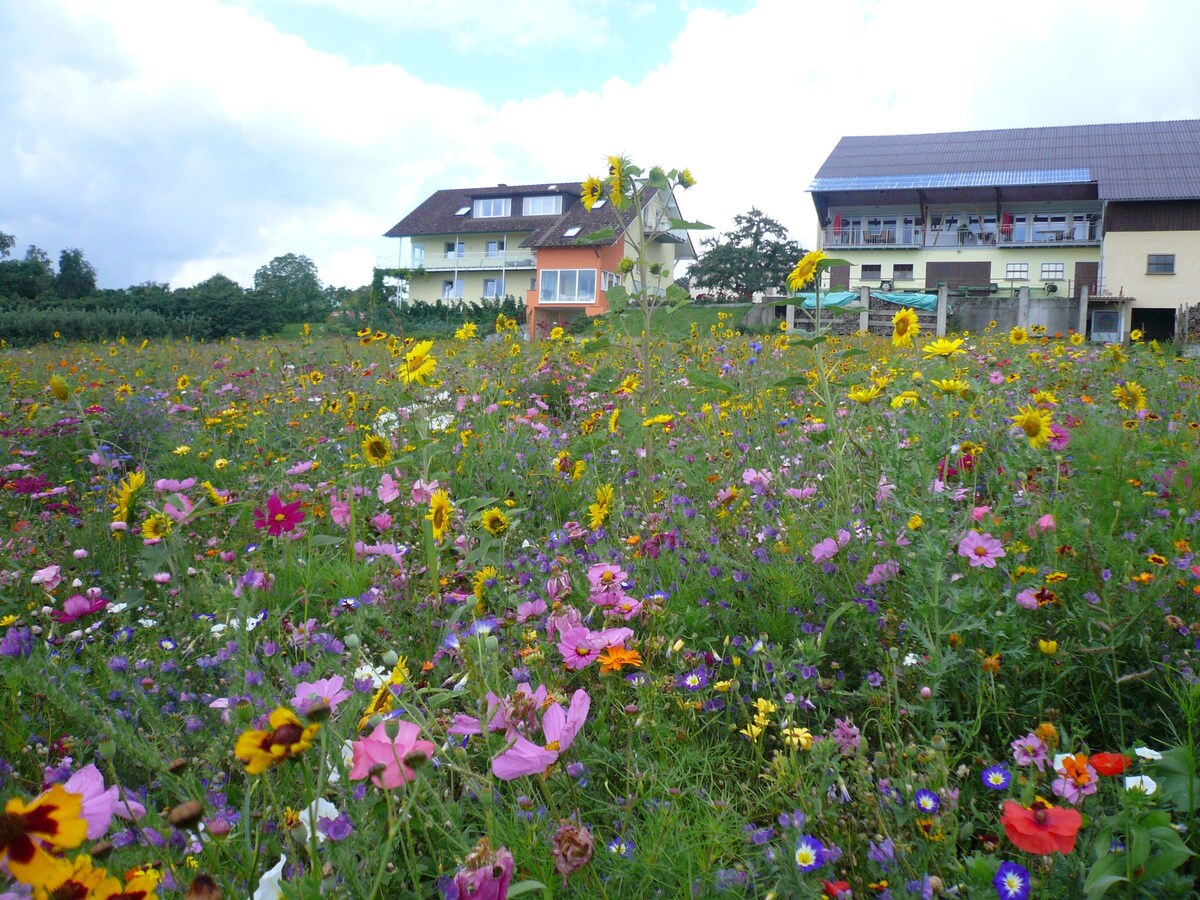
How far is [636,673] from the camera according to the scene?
1.31m

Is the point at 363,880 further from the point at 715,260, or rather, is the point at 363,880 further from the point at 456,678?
the point at 715,260

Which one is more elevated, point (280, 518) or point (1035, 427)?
point (1035, 427)

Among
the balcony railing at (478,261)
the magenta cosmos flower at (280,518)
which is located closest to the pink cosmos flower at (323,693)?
the magenta cosmos flower at (280,518)

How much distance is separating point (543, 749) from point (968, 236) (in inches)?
1253

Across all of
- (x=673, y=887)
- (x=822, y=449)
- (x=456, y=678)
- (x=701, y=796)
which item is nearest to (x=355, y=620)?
(x=456, y=678)

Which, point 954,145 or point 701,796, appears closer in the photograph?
point 701,796

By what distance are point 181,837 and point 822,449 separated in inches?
80.5

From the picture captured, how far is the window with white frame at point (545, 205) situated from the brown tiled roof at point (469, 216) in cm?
19

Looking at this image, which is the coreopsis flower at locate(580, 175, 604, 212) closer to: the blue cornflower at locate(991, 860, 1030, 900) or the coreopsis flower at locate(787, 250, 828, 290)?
the coreopsis flower at locate(787, 250, 828, 290)

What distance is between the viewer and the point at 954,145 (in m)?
29.2

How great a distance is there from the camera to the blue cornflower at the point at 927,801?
0.96 metres

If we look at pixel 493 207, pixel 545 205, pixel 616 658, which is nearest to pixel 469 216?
pixel 493 207

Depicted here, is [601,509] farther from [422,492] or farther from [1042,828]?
[1042,828]

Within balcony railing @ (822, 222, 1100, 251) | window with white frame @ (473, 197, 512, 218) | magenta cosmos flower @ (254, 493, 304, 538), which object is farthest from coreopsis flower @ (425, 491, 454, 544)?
window with white frame @ (473, 197, 512, 218)
